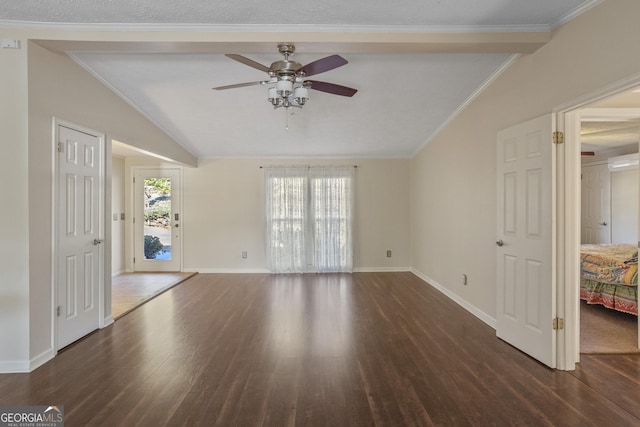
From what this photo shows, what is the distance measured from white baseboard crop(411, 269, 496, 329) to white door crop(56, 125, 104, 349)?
4292mm

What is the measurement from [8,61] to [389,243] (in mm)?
5887

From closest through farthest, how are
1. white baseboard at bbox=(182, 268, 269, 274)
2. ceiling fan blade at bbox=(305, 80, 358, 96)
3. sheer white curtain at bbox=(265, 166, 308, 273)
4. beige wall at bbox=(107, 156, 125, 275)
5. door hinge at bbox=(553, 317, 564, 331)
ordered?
1. door hinge at bbox=(553, 317, 564, 331)
2. ceiling fan blade at bbox=(305, 80, 358, 96)
3. beige wall at bbox=(107, 156, 125, 275)
4. sheer white curtain at bbox=(265, 166, 308, 273)
5. white baseboard at bbox=(182, 268, 269, 274)

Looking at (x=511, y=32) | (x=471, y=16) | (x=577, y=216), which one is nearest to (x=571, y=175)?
(x=577, y=216)

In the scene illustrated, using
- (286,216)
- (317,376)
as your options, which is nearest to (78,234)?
(317,376)

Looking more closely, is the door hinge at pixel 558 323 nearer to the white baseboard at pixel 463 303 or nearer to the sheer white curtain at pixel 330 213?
the white baseboard at pixel 463 303

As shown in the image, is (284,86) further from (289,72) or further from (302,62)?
(302,62)

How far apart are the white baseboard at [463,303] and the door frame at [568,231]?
3.00 ft

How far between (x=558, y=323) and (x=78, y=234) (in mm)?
4418

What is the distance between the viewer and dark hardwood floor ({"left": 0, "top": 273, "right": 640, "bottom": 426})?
2033 millimetres

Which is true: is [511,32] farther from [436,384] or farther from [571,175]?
[436,384]

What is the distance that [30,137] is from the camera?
2.60 metres

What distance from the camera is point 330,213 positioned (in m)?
6.34

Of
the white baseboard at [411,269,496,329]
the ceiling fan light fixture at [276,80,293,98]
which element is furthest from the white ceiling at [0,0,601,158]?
the white baseboard at [411,269,496,329]

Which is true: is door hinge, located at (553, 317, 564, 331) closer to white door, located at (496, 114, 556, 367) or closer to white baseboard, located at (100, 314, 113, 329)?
white door, located at (496, 114, 556, 367)
